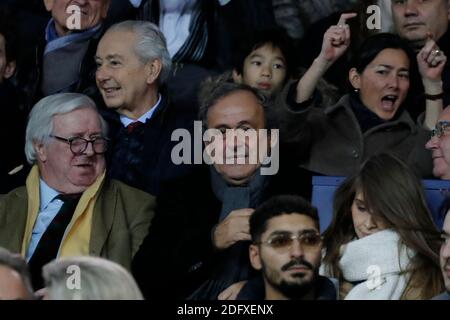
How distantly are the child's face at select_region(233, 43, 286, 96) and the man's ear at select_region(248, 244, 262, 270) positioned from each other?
795mm

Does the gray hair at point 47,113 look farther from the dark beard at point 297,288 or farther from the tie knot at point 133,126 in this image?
the dark beard at point 297,288

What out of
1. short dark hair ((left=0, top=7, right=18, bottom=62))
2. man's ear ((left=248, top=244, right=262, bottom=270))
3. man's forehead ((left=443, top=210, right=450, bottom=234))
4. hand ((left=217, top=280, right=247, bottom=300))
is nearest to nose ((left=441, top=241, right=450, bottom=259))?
man's forehead ((left=443, top=210, right=450, bottom=234))

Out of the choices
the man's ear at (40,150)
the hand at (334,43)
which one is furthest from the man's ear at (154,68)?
the hand at (334,43)

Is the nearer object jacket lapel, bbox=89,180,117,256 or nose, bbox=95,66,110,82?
jacket lapel, bbox=89,180,117,256

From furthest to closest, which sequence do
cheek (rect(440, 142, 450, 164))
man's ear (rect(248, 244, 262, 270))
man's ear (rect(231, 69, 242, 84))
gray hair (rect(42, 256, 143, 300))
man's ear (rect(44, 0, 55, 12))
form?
1. man's ear (rect(44, 0, 55, 12))
2. man's ear (rect(231, 69, 242, 84))
3. cheek (rect(440, 142, 450, 164))
4. man's ear (rect(248, 244, 262, 270))
5. gray hair (rect(42, 256, 143, 300))

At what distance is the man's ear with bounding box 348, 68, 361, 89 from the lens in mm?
6836

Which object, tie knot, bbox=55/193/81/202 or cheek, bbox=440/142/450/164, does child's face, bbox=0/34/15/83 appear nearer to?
tie knot, bbox=55/193/81/202

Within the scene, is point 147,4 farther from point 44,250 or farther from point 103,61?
point 44,250

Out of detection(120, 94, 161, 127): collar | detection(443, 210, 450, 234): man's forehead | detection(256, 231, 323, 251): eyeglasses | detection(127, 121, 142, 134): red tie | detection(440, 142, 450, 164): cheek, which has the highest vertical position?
detection(120, 94, 161, 127): collar

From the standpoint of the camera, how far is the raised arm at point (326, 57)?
6730 millimetres

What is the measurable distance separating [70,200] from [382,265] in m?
1.28

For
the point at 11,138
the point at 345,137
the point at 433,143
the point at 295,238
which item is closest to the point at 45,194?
the point at 11,138

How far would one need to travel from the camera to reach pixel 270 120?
6750 mm
